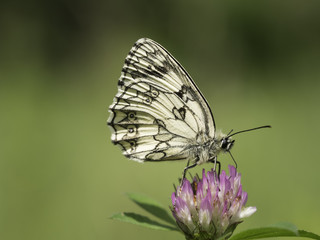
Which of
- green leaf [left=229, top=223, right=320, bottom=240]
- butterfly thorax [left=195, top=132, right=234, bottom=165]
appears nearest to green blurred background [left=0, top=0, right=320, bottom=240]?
butterfly thorax [left=195, top=132, right=234, bottom=165]

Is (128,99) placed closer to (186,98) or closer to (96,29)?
(186,98)

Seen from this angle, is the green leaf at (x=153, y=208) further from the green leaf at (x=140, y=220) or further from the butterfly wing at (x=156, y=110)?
the butterfly wing at (x=156, y=110)

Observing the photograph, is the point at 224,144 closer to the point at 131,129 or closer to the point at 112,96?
the point at 131,129

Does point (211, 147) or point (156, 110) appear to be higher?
point (156, 110)

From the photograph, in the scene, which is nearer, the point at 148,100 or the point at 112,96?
the point at 148,100

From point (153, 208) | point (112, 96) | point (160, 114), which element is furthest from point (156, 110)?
point (112, 96)

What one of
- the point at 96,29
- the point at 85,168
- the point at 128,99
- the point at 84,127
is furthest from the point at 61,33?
the point at 128,99

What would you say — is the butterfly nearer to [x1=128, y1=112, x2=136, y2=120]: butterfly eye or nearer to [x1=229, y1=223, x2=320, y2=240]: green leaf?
[x1=128, y1=112, x2=136, y2=120]: butterfly eye
